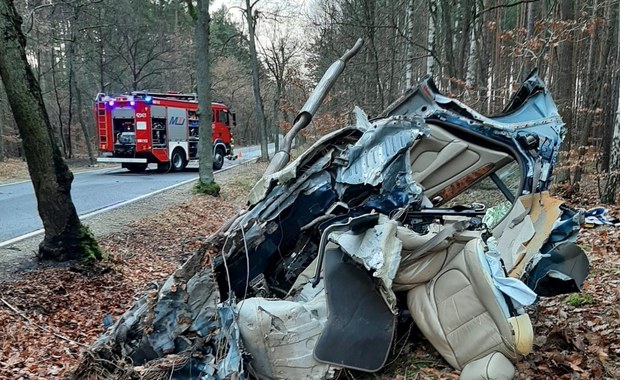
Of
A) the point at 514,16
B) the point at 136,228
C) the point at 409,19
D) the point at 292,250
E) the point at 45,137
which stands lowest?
the point at 136,228

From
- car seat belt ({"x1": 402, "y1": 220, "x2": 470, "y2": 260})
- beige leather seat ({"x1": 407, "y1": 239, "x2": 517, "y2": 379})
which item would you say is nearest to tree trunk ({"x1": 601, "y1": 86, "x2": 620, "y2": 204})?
car seat belt ({"x1": 402, "y1": 220, "x2": 470, "y2": 260})

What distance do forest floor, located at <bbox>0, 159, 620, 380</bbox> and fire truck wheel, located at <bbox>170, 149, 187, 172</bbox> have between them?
1083 centimetres

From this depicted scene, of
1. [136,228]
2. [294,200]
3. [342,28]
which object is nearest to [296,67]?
[342,28]

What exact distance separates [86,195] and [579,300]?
1093 cm

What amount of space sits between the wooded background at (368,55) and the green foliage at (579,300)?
177 inches

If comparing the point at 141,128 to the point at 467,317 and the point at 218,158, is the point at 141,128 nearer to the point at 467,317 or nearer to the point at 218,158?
the point at 218,158

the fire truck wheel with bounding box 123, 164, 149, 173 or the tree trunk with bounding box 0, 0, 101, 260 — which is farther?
the fire truck wheel with bounding box 123, 164, 149, 173

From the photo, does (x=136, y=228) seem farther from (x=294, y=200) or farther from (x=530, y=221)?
(x=530, y=221)

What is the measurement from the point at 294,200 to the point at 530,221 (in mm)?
1942

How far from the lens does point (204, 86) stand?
11.7 m

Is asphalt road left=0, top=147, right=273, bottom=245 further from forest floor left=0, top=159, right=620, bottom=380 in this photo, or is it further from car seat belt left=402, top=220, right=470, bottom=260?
car seat belt left=402, top=220, right=470, bottom=260

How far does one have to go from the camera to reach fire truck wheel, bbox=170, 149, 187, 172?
18.7m

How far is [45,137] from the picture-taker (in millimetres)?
5273

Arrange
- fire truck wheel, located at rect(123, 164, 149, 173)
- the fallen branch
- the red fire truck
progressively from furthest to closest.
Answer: fire truck wheel, located at rect(123, 164, 149, 173) < the red fire truck < the fallen branch
